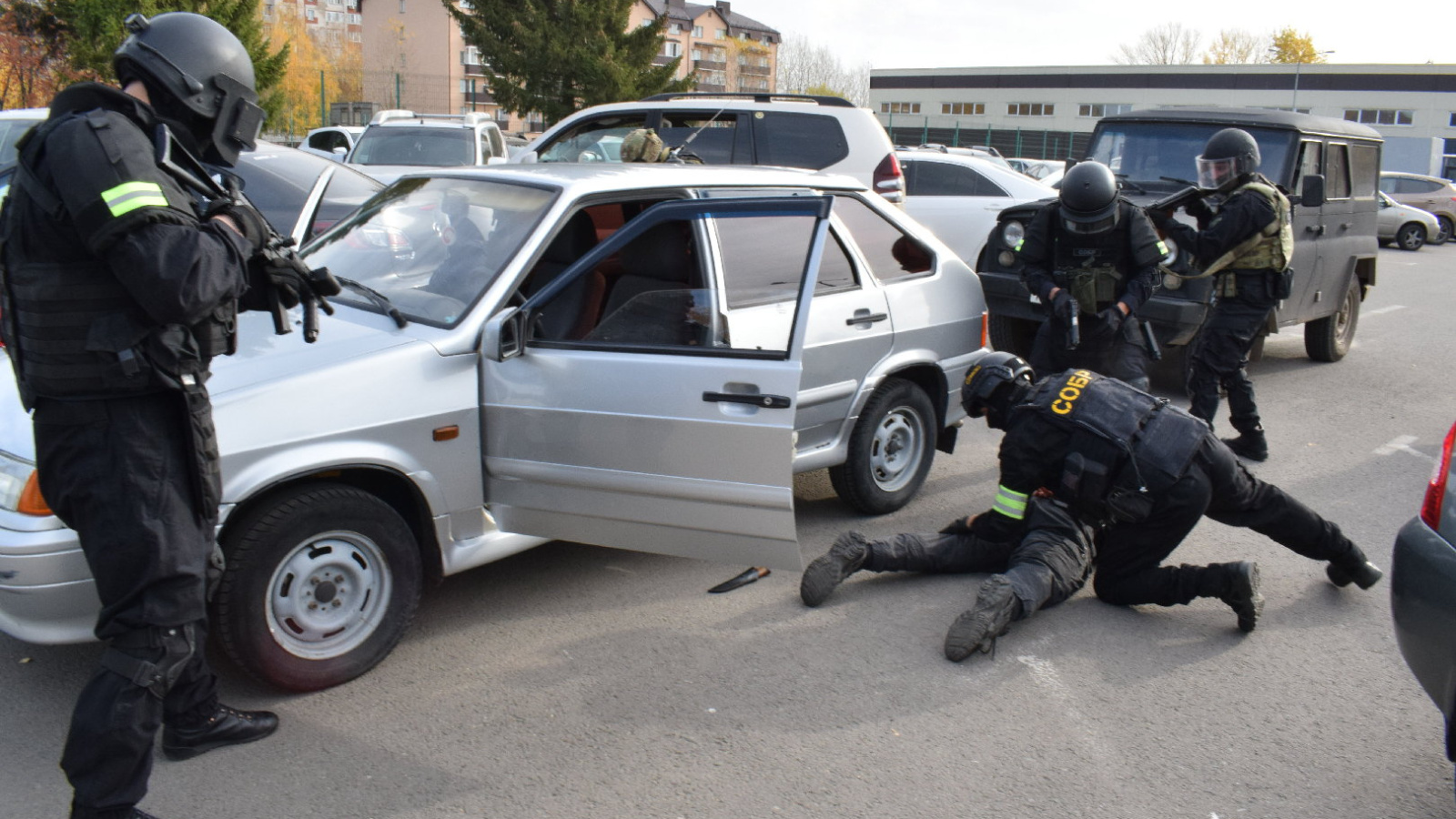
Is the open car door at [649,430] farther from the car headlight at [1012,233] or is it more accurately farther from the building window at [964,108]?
the building window at [964,108]

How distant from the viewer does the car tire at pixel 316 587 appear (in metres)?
3.15

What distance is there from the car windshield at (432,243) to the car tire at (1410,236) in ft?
76.9

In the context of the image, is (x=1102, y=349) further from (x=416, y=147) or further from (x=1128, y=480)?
(x=416, y=147)

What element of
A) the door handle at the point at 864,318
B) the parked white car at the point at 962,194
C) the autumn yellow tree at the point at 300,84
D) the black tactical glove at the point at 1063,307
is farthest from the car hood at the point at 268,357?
the autumn yellow tree at the point at 300,84

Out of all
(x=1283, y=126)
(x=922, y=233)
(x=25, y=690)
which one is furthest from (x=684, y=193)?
(x=1283, y=126)

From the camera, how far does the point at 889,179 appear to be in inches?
322

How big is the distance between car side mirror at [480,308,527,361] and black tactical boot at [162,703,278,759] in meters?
1.30

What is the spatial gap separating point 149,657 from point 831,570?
95.0 inches

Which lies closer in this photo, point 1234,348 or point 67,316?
point 67,316

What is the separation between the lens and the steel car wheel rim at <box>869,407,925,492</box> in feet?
16.7

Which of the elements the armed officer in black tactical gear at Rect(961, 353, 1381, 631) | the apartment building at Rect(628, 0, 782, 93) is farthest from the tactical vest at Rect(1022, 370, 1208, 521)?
the apartment building at Rect(628, 0, 782, 93)

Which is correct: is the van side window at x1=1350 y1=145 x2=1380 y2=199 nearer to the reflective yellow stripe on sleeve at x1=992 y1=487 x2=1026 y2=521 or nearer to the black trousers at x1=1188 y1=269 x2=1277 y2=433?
the black trousers at x1=1188 y1=269 x2=1277 y2=433

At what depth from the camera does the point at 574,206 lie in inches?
160

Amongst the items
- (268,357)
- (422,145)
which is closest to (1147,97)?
(422,145)
